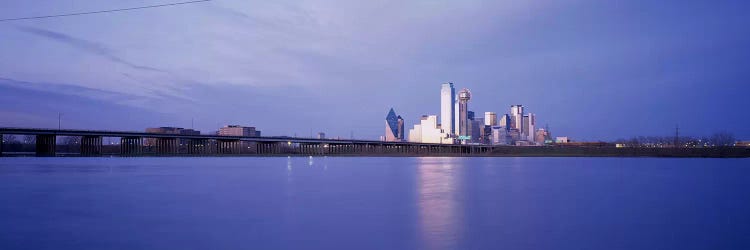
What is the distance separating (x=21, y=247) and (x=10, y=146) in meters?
194

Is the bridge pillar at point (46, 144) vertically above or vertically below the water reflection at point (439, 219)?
above

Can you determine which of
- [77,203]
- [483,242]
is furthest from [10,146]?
[483,242]

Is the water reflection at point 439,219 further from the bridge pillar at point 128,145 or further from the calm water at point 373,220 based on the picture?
the bridge pillar at point 128,145

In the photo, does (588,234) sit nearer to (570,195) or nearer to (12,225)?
(570,195)

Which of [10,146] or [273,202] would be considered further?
[10,146]

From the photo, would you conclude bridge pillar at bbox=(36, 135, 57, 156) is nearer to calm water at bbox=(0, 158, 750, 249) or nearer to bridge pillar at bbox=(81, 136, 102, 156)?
bridge pillar at bbox=(81, 136, 102, 156)

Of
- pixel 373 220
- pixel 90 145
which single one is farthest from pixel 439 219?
pixel 90 145

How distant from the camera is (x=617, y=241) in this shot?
10.3 metres

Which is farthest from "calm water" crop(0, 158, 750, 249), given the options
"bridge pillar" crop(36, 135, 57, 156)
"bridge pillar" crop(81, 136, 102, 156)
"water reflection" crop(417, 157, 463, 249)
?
"bridge pillar" crop(81, 136, 102, 156)

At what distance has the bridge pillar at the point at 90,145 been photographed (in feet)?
381

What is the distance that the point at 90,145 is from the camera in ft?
387

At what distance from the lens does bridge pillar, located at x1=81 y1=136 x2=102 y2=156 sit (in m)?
116

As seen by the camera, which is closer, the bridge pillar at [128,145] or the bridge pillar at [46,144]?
the bridge pillar at [46,144]

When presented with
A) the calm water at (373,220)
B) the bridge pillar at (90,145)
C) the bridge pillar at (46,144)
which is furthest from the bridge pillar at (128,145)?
the calm water at (373,220)
